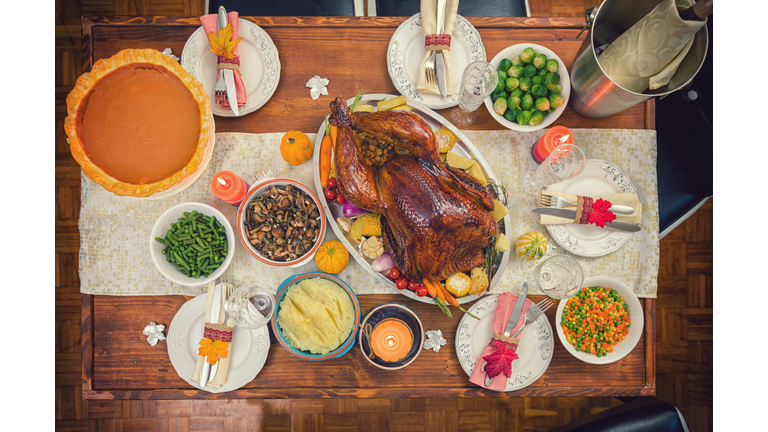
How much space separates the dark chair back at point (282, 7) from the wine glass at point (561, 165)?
1220 millimetres

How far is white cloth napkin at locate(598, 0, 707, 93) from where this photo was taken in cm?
113

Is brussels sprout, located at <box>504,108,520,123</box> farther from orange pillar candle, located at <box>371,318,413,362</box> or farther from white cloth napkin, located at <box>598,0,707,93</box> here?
orange pillar candle, located at <box>371,318,413,362</box>

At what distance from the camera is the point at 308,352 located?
1320 millimetres

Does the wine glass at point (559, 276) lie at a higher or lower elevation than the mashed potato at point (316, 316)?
higher

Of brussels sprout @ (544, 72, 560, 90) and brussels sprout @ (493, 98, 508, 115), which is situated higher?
brussels sprout @ (544, 72, 560, 90)

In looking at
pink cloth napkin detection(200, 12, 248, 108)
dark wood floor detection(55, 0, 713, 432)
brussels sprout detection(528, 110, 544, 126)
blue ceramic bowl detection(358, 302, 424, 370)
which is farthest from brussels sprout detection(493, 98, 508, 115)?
dark wood floor detection(55, 0, 713, 432)

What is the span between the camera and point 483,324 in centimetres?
137

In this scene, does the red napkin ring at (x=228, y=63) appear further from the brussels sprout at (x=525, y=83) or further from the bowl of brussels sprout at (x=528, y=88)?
the brussels sprout at (x=525, y=83)

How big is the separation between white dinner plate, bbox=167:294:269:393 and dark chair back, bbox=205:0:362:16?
1353 mm

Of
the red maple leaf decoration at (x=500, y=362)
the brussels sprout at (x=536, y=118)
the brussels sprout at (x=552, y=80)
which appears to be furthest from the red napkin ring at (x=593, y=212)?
the red maple leaf decoration at (x=500, y=362)

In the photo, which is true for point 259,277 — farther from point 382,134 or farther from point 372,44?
point 372,44

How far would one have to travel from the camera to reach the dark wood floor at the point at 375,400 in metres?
2.36

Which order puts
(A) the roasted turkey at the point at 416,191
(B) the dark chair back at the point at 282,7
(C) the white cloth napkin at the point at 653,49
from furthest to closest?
(B) the dark chair back at the point at 282,7 → (A) the roasted turkey at the point at 416,191 → (C) the white cloth napkin at the point at 653,49

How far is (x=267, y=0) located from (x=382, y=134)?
3.59 feet
